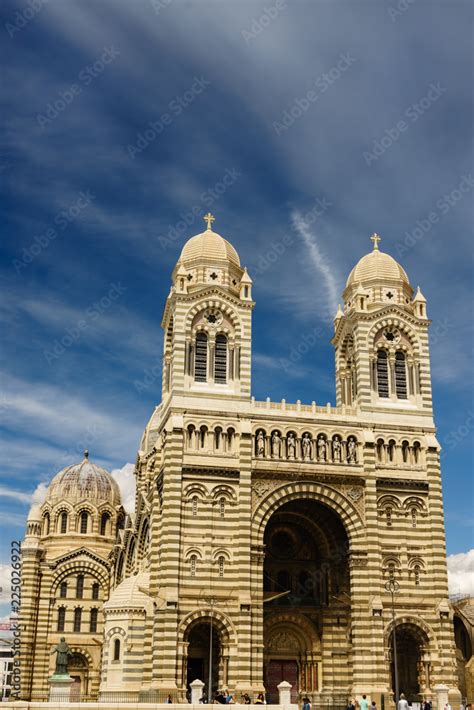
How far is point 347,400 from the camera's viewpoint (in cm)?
5544

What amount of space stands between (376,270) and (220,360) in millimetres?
12582

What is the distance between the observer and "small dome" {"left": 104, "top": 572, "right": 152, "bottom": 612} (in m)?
48.2

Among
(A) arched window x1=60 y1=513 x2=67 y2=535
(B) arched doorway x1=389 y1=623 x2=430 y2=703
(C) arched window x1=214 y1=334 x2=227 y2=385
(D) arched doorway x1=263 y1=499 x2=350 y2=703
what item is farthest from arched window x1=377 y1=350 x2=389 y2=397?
(A) arched window x1=60 y1=513 x2=67 y2=535

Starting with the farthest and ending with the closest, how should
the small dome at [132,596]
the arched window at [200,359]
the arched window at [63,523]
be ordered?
the arched window at [63,523], the arched window at [200,359], the small dome at [132,596]

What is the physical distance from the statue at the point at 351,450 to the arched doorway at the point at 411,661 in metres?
9.72

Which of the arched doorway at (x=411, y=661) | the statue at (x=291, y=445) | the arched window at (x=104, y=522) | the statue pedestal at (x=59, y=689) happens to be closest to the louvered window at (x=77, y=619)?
the arched window at (x=104, y=522)

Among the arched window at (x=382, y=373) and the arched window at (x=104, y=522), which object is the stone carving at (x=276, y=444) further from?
the arched window at (x=104, y=522)

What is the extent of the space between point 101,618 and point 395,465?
103ft

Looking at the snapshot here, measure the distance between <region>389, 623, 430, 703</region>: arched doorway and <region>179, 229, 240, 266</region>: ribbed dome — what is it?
2474 centimetres

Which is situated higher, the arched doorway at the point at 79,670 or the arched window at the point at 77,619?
the arched window at the point at 77,619

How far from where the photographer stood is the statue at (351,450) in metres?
50.1

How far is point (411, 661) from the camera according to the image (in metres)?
48.2

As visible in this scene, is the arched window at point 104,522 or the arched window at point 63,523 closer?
the arched window at point 63,523

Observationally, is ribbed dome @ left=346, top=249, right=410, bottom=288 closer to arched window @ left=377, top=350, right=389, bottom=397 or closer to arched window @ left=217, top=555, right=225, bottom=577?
arched window @ left=377, top=350, right=389, bottom=397
